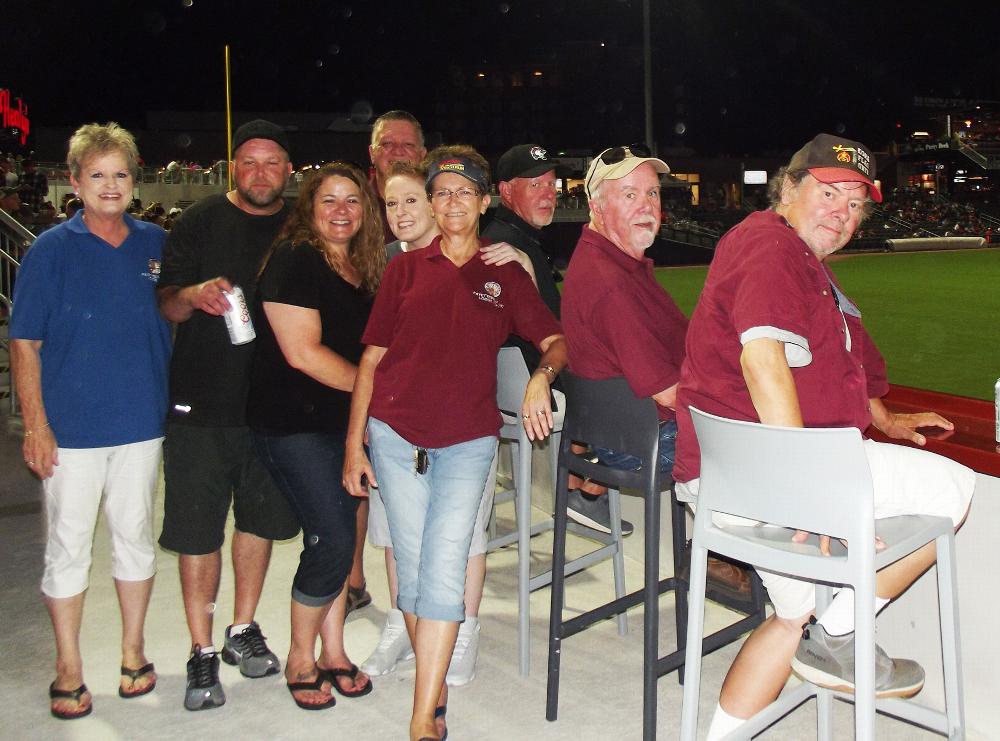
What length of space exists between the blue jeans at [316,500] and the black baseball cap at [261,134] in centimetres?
107

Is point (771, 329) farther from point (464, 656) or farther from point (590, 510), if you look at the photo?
point (590, 510)

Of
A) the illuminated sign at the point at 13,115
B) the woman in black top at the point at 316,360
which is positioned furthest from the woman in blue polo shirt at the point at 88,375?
the illuminated sign at the point at 13,115

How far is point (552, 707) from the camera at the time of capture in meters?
3.33

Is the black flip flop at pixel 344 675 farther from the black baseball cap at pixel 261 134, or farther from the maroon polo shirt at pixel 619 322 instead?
the black baseball cap at pixel 261 134

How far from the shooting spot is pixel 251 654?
12.4 ft

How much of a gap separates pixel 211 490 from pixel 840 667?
7.27 feet

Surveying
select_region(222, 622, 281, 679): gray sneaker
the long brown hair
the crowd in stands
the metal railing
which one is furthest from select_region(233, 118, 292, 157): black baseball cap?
the crowd in stands

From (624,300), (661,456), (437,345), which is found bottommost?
(661,456)

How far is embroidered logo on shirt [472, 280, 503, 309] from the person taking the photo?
3.05 meters

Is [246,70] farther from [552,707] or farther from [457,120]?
[552,707]

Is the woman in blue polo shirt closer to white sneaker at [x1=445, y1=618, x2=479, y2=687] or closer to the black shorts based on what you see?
the black shorts

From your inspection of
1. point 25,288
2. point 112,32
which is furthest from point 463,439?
point 112,32

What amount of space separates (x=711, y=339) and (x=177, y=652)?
8.54ft

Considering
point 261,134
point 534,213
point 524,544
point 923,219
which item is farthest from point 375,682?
point 923,219
